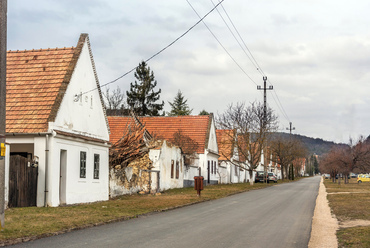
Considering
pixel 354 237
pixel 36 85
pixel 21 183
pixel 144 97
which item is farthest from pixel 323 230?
pixel 144 97

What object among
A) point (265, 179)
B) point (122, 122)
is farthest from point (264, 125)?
point (122, 122)

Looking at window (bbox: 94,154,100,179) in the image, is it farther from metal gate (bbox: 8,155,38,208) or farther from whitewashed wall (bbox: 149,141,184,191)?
whitewashed wall (bbox: 149,141,184,191)

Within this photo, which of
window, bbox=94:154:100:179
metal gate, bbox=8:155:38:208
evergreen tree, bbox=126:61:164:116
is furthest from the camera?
evergreen tree, bbox=126:61:164:116

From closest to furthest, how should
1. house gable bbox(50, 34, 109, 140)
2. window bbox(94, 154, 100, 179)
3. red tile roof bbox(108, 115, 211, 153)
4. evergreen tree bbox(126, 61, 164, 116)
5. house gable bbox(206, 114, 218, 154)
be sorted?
1. house gable bbox(50, 34, 109, 140)
2. window bbox(94, 154, 100, 179)
3. red tile roof bbox(108, 115, 211, 153)
4. house gable bbox(206, 114, 218, 154)
5. evergreen tree bbox(126, 61, 164, 116)

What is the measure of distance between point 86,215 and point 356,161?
2140 inches

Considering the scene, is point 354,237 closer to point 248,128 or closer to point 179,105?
point 248,128

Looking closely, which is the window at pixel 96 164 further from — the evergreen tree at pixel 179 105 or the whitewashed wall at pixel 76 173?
the evergreen tree at pixel 179 105

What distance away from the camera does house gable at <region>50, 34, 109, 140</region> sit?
22.0 m

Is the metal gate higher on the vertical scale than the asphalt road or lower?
higher

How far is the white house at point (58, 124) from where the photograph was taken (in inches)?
807

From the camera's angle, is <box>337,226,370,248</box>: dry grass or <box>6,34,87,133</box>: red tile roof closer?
<box>337,226,370,248</box>: dry grass

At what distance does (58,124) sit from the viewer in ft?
69.5

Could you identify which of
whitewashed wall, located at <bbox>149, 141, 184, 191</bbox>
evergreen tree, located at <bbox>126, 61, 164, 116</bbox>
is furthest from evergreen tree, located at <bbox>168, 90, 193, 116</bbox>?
whitewashed wall, located at <bbox>149, 141, 184, 191</bbox>

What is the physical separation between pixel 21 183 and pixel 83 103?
5.84 metres
